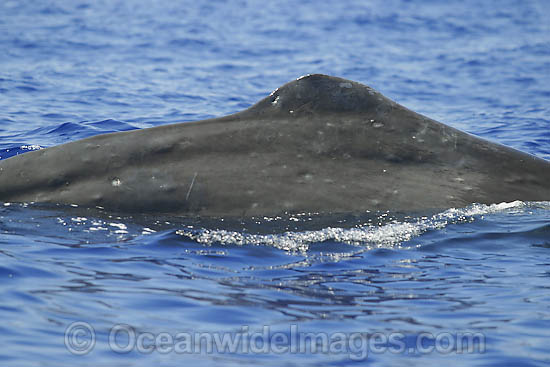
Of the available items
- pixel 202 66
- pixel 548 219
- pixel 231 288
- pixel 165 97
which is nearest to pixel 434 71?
pixel 202 66

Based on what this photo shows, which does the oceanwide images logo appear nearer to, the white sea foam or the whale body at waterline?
the white sea foam

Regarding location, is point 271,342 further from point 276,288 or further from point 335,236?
point 335,236

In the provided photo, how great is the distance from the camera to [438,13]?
41062 mm

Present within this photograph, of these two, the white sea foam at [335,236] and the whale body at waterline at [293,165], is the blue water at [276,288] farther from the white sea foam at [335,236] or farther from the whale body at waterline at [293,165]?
A: the whale body at waterline at [293,165]

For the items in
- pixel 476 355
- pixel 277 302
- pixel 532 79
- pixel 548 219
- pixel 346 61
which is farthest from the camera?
pixel 346 61

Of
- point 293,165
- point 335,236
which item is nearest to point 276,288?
point 335,236

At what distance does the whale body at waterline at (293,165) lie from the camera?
7.34 meters

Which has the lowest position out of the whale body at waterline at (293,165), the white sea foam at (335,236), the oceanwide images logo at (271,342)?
the oceanwide images logo at (271,342)

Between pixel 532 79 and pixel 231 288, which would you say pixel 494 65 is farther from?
pixel 231 288

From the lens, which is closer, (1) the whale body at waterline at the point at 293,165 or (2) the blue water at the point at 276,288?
(2) the blue water at the point at 276,288

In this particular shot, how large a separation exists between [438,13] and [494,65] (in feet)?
47.2

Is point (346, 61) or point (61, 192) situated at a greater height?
point (346, 61)
